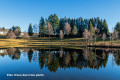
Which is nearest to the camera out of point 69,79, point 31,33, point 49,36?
point 69,79

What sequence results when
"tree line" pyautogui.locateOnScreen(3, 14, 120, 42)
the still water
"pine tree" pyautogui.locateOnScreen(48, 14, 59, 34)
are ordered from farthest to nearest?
"pine tree" pyautogui.locateOnScreen(48, 14, 59, 34)
"tree line" pyautogui.locateOnScreen(3, 14, 120, 42)
the still water

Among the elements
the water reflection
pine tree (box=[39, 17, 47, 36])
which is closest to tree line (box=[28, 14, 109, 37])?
pine tree (box=[39, 17, 47, 36])

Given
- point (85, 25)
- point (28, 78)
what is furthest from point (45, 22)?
point (28, 78)

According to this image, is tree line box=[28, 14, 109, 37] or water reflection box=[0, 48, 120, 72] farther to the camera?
tree line box=[28, 14, 109, 37]

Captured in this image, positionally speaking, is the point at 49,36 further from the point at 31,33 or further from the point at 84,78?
the point at 84,78

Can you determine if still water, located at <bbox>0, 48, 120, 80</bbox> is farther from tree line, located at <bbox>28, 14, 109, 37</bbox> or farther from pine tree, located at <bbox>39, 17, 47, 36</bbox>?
pine tree, located at <bbox>39, 17, 47, 36</bbox>

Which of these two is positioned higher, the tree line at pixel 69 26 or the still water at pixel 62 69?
the tree line at pixel 69 26

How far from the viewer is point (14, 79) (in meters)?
→ 9.28

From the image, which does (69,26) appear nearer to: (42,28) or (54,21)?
(54,21)

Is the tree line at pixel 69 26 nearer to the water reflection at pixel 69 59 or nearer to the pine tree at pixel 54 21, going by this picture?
the pine tree at pixel 54 21

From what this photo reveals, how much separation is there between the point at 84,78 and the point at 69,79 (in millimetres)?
1708

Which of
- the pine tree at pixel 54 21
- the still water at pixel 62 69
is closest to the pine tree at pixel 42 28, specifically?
the pine tree at pixel 54 21

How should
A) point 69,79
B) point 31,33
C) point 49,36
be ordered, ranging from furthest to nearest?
point 31,33 < point 49,36 < point 69,79

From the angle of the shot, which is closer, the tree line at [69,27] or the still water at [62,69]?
the still water at [62,69]
